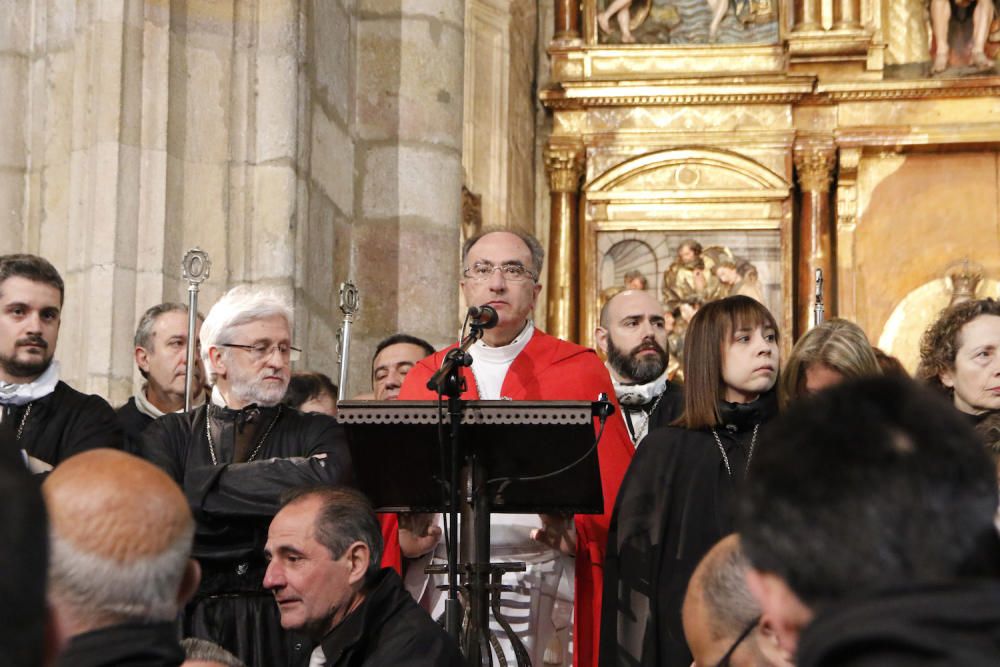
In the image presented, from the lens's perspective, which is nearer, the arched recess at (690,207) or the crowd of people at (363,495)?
the crowd of people at (363,495)

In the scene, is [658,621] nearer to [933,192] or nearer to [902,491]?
[902,491]

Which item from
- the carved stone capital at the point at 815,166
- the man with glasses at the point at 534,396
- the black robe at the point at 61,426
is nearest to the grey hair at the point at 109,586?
the black robe at the point at 61,426

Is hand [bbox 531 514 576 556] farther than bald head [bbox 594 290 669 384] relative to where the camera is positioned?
No

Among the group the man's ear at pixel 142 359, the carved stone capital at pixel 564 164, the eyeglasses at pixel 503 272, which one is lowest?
the man's ear at pixel 142 359

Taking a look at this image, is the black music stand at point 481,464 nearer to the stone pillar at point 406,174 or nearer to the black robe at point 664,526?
the black robe at point 664,526

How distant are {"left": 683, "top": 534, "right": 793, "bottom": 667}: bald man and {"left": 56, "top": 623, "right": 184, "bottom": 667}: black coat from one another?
929 millimetres

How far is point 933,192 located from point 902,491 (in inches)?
465

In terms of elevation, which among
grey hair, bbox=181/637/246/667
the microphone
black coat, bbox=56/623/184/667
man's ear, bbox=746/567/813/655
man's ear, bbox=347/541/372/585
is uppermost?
the microphone

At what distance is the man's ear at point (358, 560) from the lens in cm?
427

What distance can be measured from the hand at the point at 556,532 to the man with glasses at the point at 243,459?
67 centimetres

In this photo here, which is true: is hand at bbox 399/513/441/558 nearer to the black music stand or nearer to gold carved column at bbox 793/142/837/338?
the black music stand

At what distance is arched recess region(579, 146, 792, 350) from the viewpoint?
12680 millimetres

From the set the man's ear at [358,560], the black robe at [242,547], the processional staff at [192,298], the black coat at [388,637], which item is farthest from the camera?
the processional staff at [192,298]

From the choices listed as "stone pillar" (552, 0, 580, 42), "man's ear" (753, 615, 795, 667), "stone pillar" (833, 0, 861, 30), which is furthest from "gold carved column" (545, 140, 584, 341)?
"man's ear" (753, 615, 795, 667)
